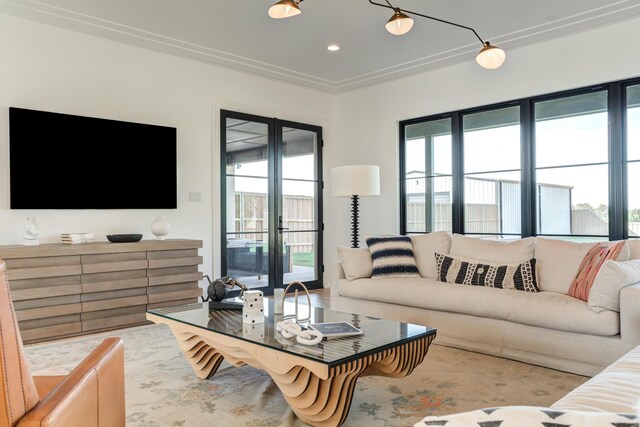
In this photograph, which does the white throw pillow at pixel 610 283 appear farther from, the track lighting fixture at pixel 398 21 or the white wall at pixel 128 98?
the white wall at pixel 128 98

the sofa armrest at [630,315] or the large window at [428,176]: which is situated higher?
the large window at [428,176]

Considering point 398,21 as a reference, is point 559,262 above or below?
below

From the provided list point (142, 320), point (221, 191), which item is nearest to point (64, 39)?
point (221, 191)

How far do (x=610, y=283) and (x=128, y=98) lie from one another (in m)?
4.44

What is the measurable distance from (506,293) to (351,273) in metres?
1.35

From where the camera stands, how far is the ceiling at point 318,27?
403 centimetres

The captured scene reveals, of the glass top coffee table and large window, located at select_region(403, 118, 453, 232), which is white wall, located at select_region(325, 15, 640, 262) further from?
the glass top coffee table

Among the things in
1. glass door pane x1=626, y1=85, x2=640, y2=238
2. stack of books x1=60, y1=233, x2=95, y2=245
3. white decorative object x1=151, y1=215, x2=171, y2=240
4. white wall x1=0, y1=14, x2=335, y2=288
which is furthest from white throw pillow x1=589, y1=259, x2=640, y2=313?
stack of books x1=60, y1=233, x2=95, y2=245

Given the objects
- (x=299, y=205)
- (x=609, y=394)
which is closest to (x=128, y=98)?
(x=299, y=205)

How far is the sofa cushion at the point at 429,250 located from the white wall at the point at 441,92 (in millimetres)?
1776

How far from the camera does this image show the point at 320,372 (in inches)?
74.2

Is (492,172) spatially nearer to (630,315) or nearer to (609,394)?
(630,315)

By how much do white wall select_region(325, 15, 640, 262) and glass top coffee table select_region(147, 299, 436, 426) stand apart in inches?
138

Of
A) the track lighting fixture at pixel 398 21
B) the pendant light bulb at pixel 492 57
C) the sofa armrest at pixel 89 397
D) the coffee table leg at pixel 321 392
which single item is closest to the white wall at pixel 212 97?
the track lighting fixture at pixel 398 21
